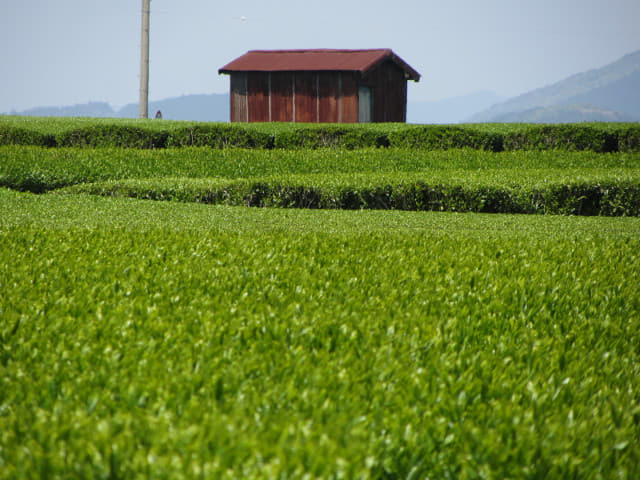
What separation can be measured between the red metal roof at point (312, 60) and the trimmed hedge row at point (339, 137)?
11.3 m

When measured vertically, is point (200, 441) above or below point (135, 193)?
below

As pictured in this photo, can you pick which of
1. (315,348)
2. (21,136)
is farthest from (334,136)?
(315,348)

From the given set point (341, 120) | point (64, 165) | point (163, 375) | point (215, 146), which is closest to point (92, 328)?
point (163, 375)

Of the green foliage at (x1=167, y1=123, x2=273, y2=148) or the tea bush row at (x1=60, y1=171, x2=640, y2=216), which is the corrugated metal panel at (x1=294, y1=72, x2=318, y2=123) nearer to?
the green foliage at (x1=167, y1=123, x2=273, y2=148)

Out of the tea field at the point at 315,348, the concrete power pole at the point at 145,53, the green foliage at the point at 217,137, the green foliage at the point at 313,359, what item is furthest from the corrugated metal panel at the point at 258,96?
the green foliage at the point at 313,359

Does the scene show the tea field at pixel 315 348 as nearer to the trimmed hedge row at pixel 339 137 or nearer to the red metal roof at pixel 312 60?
the trimmed hedge row at pixel 339 137

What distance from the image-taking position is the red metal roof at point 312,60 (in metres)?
31.5

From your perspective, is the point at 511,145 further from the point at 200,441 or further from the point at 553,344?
the point at 200,441

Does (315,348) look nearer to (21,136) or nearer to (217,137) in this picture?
(217,137)

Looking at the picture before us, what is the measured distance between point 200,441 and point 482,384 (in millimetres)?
1636

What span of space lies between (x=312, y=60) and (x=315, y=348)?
101 feet

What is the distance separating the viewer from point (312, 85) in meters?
31.8

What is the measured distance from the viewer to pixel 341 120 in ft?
104

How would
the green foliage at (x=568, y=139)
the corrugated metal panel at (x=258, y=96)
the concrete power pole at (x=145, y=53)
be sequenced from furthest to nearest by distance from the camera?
the corrugated metal panel at (x=258, y=96) → the concrete power pole at (x=145, y=53) → the green foliage at (x=568, y=139)
